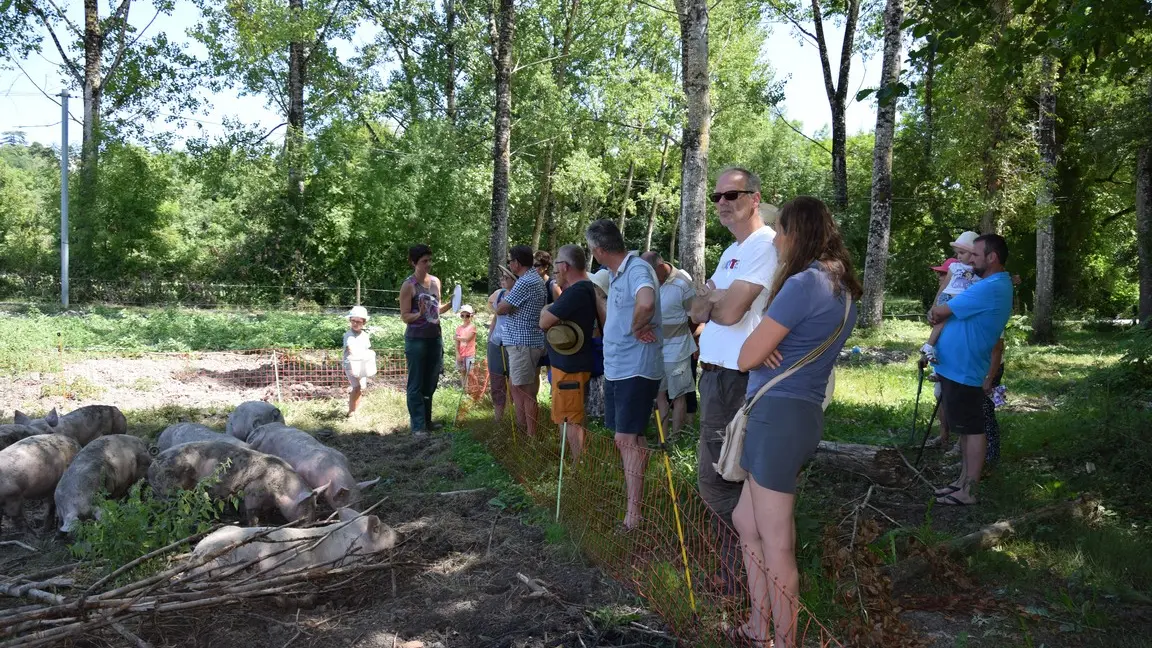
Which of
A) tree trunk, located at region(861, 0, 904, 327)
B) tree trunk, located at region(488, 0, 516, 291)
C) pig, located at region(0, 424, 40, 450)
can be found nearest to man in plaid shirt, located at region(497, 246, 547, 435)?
pig, located at region(0, 424, 40, 450)

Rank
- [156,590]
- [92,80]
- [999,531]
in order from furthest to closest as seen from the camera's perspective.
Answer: [92,80] < [999,531] < [156,590]

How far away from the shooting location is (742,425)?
3.54 m

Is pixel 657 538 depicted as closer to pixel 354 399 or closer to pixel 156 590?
pixel 156 590

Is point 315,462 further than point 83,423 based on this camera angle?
No

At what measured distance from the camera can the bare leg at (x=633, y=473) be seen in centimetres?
499

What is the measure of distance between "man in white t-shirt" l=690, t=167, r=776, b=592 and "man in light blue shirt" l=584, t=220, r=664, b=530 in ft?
2.38

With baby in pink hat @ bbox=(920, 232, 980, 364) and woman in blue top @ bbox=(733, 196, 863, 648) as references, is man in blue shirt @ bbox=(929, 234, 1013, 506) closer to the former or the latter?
baby in pink hat @ bbox=(920, 232, 980, 364)

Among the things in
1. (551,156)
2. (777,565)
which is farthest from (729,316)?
(551,156)

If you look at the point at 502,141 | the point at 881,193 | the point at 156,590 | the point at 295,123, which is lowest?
the point at 156,590

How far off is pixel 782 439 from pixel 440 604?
2.09m

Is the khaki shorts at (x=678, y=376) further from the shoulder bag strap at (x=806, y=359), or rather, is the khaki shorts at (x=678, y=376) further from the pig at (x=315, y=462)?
the shoulder bag strap at (x=806, y=359)

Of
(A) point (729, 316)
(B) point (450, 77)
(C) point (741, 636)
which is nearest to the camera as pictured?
(C) point (741, 636)

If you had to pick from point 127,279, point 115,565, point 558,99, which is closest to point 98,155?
point 127,279

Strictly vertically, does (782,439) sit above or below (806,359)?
below
